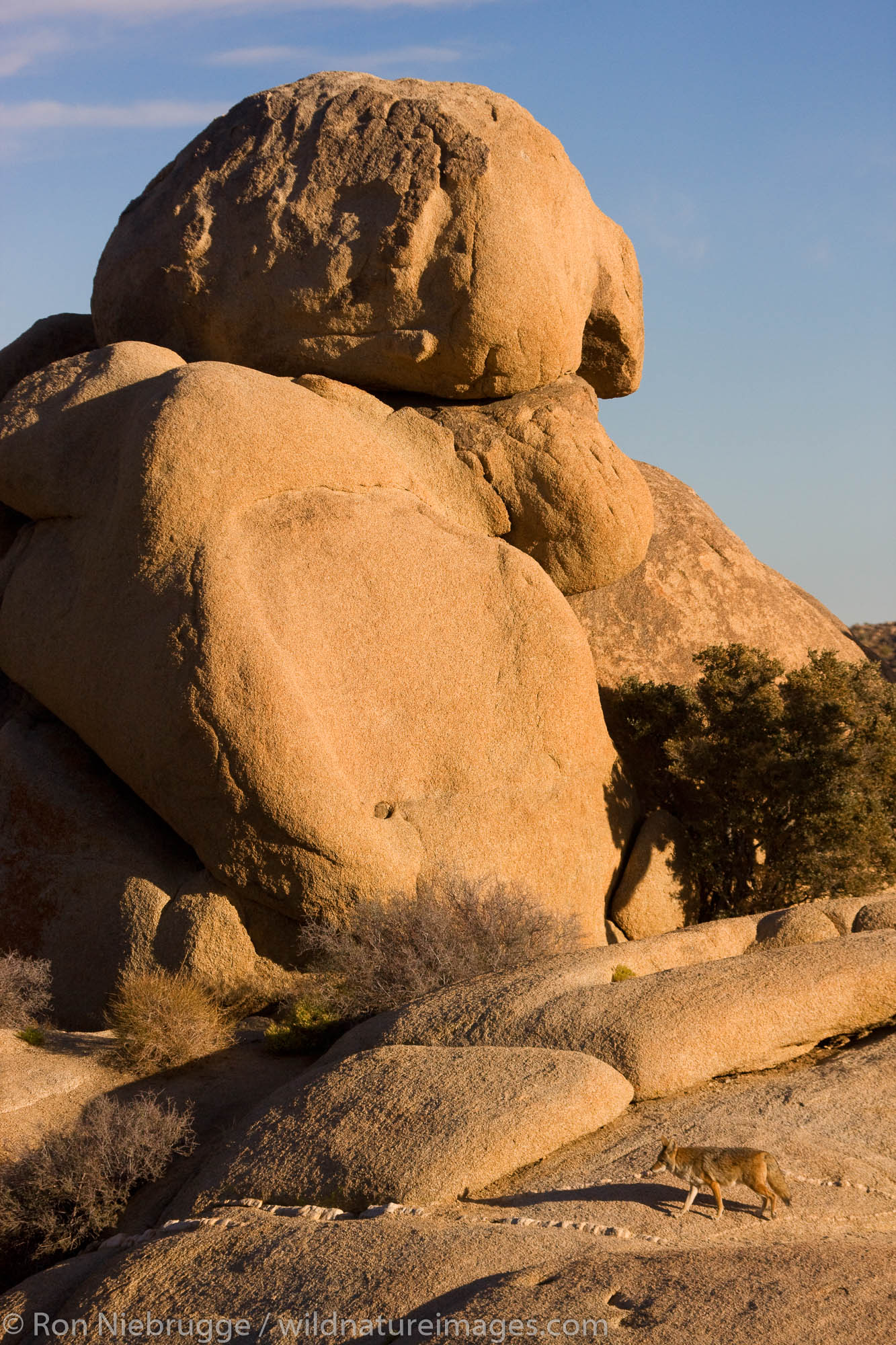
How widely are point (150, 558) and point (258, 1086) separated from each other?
16.8 feet

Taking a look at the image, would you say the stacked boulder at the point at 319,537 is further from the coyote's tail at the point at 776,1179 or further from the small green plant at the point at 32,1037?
the coyote's tail at the point at 776,1179

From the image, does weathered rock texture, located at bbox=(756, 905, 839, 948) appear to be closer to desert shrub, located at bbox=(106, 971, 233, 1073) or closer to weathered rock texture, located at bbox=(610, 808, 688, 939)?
weathered rock texture, located at bbox=(610, 808, 688, 939)

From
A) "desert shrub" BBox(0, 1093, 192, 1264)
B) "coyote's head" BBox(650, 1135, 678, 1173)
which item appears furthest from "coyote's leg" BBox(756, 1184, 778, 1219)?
"desert shrub" BBox(0, 1093, 192, 1264)

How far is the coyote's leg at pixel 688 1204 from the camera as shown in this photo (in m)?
6.48

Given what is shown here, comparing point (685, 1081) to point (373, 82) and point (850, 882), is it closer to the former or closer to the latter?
point (850, 882)

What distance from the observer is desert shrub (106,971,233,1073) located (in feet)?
33.6

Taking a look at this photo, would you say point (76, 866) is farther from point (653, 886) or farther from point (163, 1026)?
point (653, 886)

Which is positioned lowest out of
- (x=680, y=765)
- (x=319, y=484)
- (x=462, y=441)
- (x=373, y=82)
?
(x=680, y=765)

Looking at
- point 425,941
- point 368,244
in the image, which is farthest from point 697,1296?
point 368,244

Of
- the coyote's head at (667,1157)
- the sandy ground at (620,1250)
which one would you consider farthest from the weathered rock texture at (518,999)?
the coyote's head at (667,1157)

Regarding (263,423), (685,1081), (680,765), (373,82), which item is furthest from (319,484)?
(685,1081)

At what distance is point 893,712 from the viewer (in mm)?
14234

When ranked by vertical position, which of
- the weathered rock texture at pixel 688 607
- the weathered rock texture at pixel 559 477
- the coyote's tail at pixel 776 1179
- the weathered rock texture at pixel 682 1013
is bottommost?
the coyote's tail at pixel 776 1179

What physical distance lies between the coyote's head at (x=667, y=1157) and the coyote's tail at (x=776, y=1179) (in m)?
0.50
